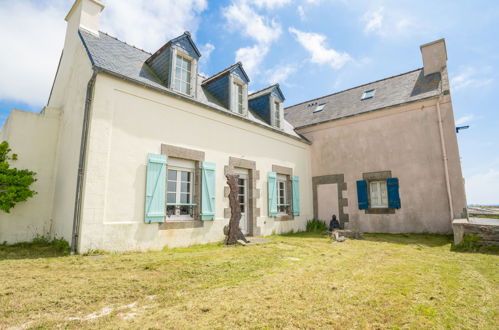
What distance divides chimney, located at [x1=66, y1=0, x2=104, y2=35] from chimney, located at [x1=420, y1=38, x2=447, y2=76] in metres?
11.3

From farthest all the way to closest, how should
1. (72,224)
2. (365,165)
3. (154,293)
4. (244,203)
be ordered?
(365,165) → (244,203) → (72,224) → (154,293)

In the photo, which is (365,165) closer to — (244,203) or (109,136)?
(244,203)

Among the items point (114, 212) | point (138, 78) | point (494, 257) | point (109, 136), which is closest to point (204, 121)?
Answer: point (138, 78)

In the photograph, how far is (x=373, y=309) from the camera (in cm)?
258

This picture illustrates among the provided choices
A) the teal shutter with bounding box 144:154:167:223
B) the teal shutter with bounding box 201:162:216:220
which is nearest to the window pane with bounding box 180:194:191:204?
the teal shutter with bounding box 201:162:216:220

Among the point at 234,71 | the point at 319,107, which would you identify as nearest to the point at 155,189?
the point at 234,71

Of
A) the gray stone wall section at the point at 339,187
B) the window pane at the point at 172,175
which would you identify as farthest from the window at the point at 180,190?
the gray stone wall section at the point at 339,187

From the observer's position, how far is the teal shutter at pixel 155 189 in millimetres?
5836

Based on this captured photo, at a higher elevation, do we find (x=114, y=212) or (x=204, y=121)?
(x=204, y=121)

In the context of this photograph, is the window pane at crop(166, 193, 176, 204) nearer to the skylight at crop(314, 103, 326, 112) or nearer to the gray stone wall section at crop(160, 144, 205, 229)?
the gray stone wall section at crop(160, 144, 205, 229)

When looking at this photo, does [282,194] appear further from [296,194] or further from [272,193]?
[272,193]

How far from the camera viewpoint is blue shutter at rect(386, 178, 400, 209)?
923 cm

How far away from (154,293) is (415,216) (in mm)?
8778

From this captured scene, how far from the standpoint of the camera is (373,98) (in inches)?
430
